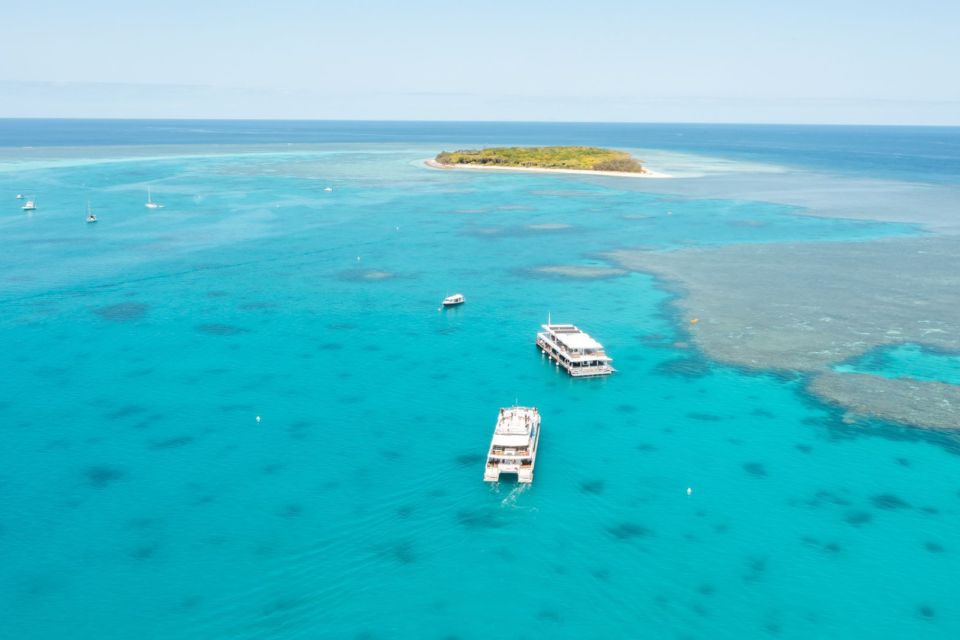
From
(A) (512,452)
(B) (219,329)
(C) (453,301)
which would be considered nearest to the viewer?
(A) (512,452)

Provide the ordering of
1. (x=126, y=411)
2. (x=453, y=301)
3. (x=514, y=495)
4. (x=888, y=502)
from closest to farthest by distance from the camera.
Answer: (x=888, y=502)
(x=514, y=495)
(x=126, y=411)
(x=453, y=301)

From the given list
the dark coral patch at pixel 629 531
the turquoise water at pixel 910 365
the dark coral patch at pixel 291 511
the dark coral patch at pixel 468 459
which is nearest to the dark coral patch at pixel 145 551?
the dark coral patch at pixel 291 511

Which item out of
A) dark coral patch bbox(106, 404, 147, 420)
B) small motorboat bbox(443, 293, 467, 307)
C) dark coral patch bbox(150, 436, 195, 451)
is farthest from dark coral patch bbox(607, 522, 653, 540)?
small motorboat bbox(443, 293, 467, 307)

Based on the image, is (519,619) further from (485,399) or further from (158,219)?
(158,219)

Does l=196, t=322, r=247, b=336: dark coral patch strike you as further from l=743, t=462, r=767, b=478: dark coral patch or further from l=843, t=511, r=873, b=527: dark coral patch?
l=843, t=511, r=873, b=527: dark coral patch

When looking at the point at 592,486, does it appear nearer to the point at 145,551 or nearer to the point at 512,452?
the point at 512,452

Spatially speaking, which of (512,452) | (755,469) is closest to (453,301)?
(512,452)

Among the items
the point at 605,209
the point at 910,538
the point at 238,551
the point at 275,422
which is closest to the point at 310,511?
the point at 238,551

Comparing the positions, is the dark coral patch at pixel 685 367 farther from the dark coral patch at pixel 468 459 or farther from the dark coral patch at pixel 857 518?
the dark coral patch at pixel 468 459
